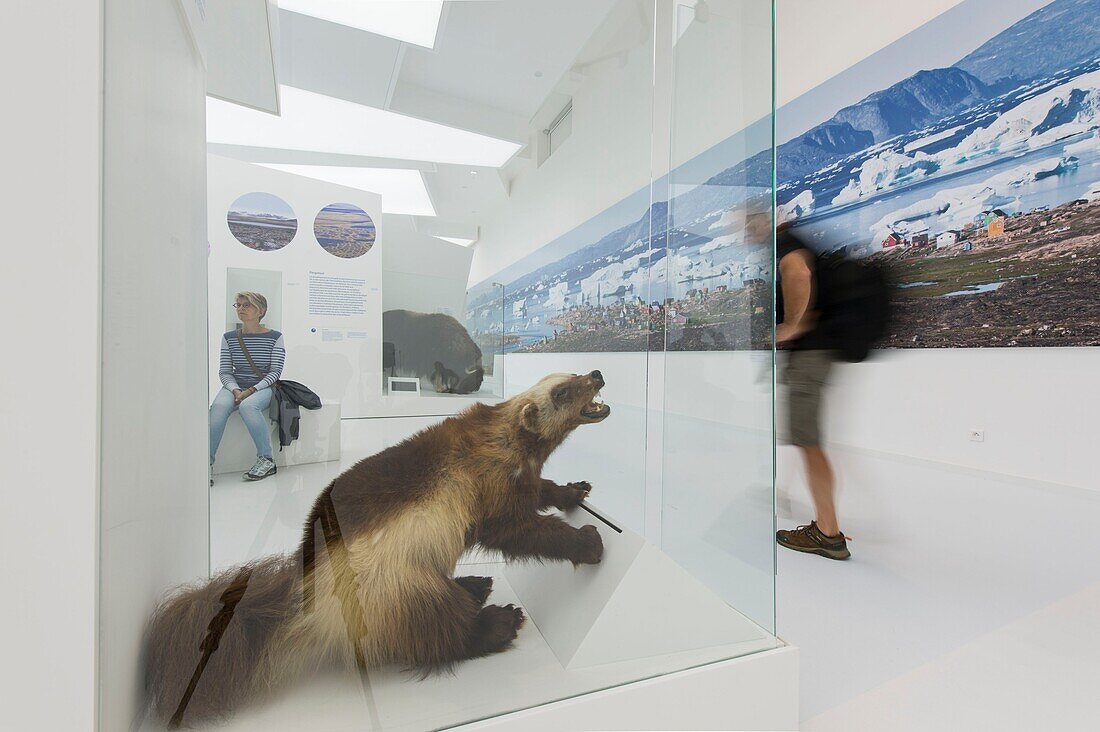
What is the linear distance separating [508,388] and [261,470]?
0.40 metres

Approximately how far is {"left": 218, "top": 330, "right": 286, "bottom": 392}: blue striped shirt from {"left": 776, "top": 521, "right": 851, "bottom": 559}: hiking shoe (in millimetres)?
2288

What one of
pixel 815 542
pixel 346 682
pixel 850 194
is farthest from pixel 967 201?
pixel 346 682

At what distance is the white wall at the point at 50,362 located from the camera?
1.58 ft

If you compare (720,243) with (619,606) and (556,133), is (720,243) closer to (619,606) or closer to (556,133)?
(556,133)

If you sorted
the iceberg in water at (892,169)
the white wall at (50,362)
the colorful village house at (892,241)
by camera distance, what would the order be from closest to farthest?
the white wall at (50,362) < the iceberg in water at (892,169) < the colorful village house at (892,241)

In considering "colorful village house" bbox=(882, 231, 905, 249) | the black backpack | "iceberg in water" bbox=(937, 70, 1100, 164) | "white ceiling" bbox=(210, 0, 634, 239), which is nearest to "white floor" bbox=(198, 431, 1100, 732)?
"white ceiling" bbox=(210, 0, 634, 239)

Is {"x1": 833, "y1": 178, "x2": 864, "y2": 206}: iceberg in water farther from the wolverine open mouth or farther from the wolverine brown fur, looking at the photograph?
the wolverine brown fur

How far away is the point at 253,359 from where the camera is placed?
0.67 metres

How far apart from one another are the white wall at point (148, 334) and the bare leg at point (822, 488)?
2337 mm

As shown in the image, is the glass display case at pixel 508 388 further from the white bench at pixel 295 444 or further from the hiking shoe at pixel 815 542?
the hiking shoe at pixel 815 542

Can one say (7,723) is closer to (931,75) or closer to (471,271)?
(471,271)

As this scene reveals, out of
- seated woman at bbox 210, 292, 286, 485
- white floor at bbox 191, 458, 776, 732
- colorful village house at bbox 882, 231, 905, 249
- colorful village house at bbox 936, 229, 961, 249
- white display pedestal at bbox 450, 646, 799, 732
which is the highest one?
colorful village house at bbox 882, 231, 905, 249

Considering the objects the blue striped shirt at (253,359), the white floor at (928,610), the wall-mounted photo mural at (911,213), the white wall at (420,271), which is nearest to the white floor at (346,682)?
the white floor at (928,610)

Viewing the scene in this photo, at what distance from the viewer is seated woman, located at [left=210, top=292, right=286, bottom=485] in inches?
26.3
